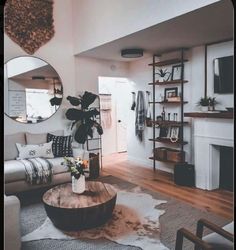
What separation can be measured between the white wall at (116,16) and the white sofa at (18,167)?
173 cm

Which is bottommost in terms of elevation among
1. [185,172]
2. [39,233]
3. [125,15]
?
[39,233]

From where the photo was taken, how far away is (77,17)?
460 centimetres

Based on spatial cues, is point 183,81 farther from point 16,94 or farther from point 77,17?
point 16,94

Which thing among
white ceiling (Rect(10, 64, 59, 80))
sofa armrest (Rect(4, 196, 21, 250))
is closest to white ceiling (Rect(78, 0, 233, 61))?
white ceiling (Rect(10, 64, 59, 80))

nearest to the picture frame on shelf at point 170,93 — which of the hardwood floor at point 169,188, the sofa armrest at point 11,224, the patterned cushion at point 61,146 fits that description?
the hardwood floor at point 169,188

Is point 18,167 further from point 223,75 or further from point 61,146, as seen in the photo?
point 223,75

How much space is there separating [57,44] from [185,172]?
3.06 m

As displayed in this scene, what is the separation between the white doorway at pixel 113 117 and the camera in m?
6.39

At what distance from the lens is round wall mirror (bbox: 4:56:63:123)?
4148 millimetres

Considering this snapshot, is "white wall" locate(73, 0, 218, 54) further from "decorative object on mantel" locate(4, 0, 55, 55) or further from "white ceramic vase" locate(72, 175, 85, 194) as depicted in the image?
"white ceramic vase" locate(72, 175, 85, 194)

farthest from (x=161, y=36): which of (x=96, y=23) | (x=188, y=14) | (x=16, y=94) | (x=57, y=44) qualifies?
(x=16, y=94)

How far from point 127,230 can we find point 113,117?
14.0ft

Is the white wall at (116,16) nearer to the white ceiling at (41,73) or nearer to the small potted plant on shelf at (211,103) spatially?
the white ceiling at (41,73)

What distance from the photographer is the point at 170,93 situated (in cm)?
459
